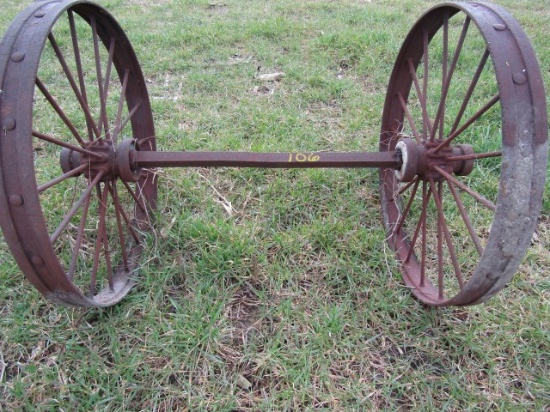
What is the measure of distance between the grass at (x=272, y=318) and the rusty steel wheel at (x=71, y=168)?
18cm

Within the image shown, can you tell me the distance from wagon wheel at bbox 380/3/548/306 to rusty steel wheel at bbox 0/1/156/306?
131 cm

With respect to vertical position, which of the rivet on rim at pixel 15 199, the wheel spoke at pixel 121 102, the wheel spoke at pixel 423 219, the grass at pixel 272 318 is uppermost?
the wheel spoke at pixel 121 102

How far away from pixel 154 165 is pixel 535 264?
1874mm

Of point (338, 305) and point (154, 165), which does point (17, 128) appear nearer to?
point (154, 165)

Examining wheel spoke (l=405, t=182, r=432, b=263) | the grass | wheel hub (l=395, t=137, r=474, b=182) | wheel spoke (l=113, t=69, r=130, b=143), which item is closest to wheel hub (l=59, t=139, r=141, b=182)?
wheel spoke (l=113, t=69, r=130, b=143)

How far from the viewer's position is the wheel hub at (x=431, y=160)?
1.89 m

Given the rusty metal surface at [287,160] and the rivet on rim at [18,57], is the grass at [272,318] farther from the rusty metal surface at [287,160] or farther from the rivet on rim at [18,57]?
the rivet on rim at [18,57]

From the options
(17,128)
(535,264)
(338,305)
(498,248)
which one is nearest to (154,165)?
(17,128)

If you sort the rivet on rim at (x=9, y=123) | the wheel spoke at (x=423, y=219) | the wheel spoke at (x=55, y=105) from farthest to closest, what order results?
the wheel spoke at (x=423, y=219), the wheel spoke at (x=55, y=105), the rivet on rim at (x=9, y=123)

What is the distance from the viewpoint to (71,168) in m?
1.85

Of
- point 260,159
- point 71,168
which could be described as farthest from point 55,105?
point 260,159

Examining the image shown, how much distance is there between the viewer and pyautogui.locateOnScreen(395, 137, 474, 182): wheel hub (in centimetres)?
189

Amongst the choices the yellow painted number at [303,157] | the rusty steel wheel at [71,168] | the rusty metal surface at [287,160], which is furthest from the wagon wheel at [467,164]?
the rusty steel wheel at [71,168]

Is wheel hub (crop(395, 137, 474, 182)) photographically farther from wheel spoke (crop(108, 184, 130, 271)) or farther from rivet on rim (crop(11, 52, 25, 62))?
rivet on rim (crop(11, 52, 25, 62))
